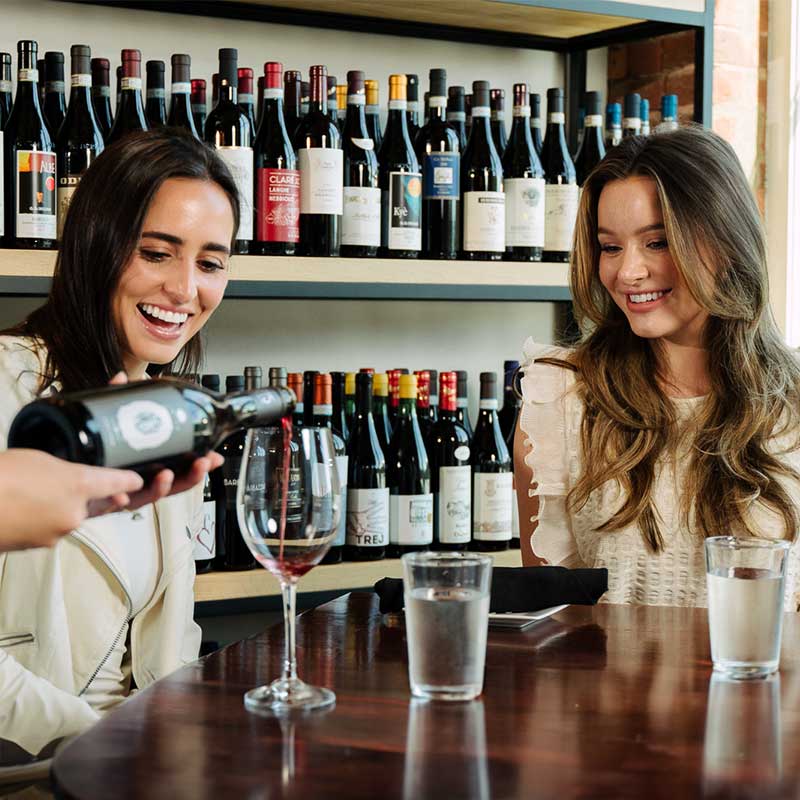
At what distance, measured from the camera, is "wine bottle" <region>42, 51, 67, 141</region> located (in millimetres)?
1952

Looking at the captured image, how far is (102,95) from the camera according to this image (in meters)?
1.98

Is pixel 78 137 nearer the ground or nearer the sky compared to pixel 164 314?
nearer the sky

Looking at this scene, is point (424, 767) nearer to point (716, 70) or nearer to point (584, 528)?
point (584, 528)

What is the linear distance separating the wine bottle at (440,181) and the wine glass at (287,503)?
1339 mm

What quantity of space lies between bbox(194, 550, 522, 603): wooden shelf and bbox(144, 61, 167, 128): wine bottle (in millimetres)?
725

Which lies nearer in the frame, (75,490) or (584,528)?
(75,490)

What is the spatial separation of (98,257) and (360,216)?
0.61 meters

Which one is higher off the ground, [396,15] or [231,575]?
[396,15]

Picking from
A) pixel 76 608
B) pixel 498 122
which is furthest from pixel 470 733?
pixel 498 122

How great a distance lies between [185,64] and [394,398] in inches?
28.0

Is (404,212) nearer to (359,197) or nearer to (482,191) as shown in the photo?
(359,197)

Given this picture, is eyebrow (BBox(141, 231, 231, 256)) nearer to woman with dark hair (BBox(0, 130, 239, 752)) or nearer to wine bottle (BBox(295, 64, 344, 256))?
woman with dark hair (BBox(0, 130, 239, 752))

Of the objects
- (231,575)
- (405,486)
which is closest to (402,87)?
(405,486)

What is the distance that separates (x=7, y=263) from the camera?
5.79 feet
